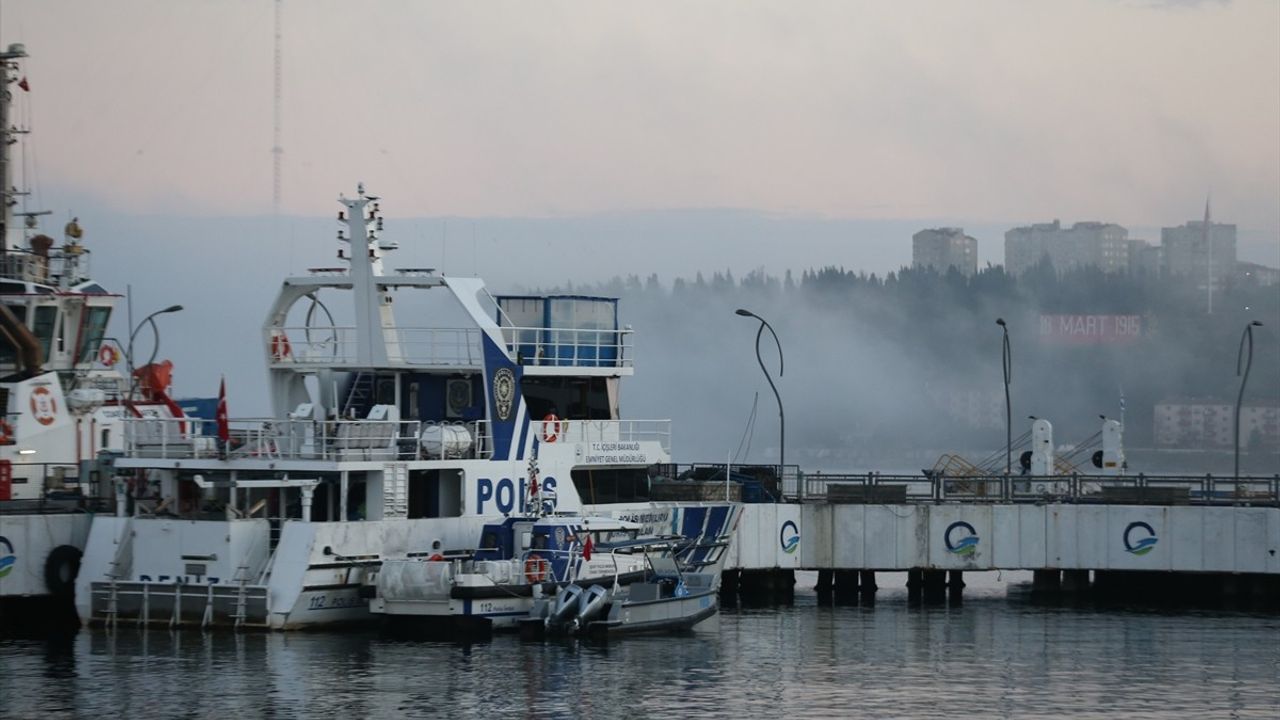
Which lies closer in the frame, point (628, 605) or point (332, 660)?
point (332, 660)

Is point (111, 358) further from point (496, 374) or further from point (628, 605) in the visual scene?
point (628, 605)

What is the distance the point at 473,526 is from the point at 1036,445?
22.3 meters

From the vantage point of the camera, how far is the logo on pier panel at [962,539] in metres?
53.0

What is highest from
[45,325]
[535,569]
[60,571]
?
[45,325]

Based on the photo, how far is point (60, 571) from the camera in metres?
43.5

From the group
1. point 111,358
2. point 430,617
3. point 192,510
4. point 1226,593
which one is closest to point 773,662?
point 430,617

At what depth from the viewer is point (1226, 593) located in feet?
175

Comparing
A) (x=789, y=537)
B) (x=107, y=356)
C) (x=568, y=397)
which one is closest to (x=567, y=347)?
(x=568, y=397)

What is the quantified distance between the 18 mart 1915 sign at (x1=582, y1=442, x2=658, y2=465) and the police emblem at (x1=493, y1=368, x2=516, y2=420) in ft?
10.5

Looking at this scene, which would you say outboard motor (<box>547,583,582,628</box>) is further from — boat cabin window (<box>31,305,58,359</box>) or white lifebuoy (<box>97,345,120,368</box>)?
white lifebuoy (<box>97,345,120,368</box>)

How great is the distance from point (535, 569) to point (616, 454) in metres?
7.66

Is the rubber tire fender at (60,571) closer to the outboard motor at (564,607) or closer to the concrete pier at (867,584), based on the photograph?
the outboard motor at (564,607)

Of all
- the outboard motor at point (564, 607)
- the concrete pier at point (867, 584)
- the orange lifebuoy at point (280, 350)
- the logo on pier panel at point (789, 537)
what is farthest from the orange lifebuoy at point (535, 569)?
the concrete pier at point (867, 584)

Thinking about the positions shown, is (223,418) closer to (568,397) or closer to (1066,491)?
(568,397)
